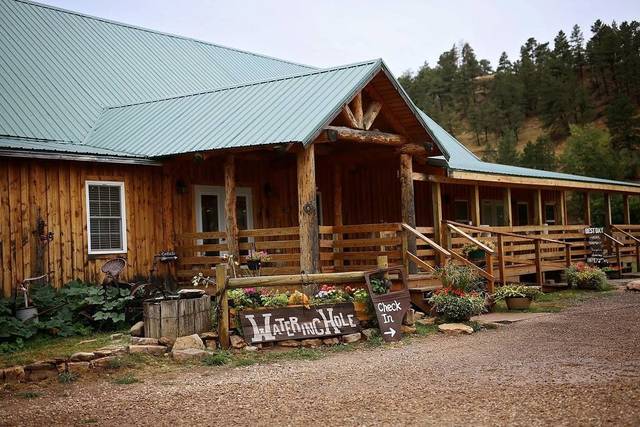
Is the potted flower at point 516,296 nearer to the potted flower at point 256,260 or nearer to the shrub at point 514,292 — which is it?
the shrub at point 514,292

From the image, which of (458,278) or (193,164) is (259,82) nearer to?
(193,164)

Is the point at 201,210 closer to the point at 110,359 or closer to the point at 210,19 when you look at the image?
the point at 110,359

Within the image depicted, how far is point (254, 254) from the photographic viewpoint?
1323 cm

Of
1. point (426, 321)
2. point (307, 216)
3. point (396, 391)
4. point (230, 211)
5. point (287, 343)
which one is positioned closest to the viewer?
point (396, 391)

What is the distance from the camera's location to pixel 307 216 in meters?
12.6

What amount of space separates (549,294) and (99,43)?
13.3 m

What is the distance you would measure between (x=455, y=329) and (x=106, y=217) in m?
6.94

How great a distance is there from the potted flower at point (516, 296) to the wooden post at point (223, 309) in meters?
6.09

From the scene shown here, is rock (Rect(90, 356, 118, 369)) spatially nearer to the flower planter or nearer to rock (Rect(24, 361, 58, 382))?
rock (Rect(24, 361, 58, 382))

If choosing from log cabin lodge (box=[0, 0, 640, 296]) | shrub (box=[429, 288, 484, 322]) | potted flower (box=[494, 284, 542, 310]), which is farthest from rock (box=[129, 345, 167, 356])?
potted flower (box=[494, 284, 542, 310])

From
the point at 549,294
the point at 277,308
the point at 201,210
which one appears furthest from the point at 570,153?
the point at 277,308

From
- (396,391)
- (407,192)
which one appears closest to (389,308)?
(396,391)

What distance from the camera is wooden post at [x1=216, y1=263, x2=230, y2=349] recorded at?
10.5 metres

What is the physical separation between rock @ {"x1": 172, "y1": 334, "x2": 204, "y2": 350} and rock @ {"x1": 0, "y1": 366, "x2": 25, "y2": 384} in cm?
198
